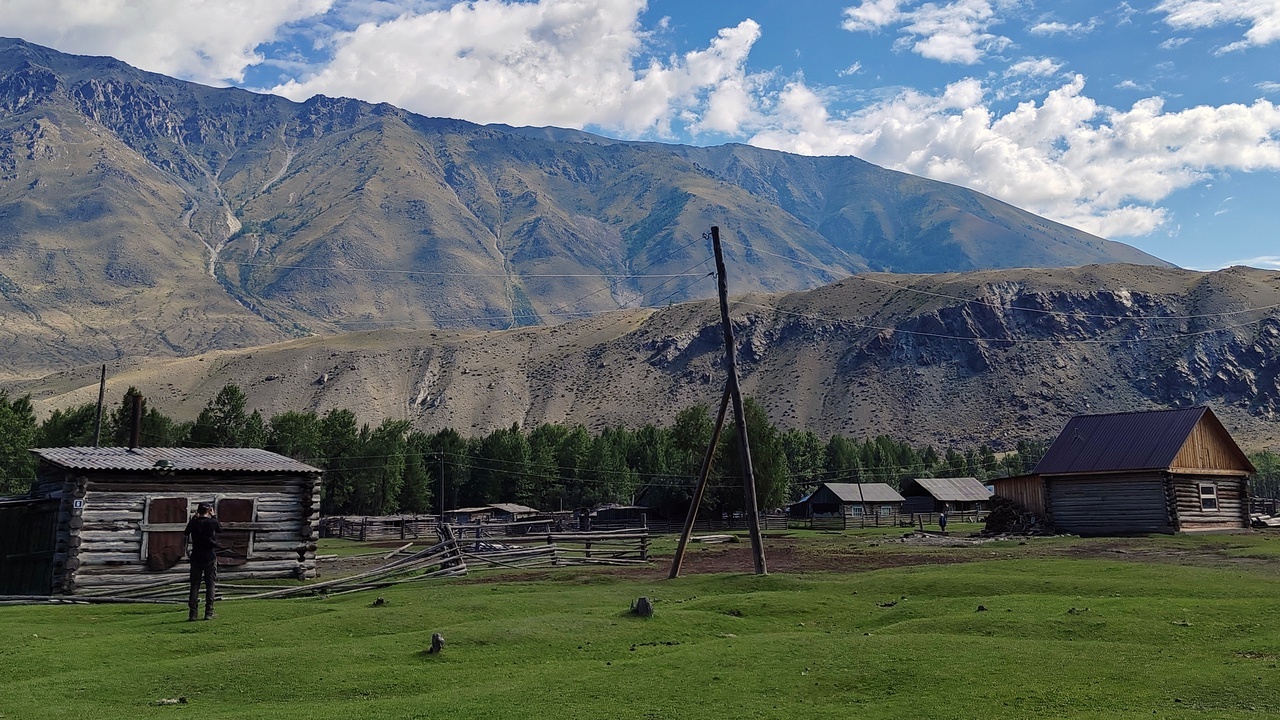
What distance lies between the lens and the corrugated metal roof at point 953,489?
335ft

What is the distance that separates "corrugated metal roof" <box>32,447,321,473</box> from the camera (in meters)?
31.4

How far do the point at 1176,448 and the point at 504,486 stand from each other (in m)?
78.0

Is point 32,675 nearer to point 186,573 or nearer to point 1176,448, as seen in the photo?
point 186,573

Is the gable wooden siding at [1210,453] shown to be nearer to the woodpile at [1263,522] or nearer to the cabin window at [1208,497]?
the cabin window at [1208,497]

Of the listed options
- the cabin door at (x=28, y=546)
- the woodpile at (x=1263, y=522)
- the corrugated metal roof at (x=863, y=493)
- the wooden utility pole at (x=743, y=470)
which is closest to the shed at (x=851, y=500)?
the corrugated metal roof at (x=863, y=493)

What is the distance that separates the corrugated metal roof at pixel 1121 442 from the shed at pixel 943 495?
44.3m

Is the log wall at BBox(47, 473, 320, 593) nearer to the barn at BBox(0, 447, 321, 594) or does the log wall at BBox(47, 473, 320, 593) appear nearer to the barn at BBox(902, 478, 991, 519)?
the barn at BBox(0, 447, 321, 594)

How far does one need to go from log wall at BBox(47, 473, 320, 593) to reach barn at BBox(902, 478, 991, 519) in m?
78.1

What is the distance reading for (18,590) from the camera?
1308 inches

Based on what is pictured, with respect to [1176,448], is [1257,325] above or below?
above

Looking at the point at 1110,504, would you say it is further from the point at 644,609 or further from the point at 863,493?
the point at 863,493

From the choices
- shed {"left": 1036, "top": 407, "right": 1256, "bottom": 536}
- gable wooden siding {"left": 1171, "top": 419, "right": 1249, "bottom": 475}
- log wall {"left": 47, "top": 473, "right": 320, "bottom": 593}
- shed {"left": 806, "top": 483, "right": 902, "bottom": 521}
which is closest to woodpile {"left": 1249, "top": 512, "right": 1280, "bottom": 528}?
shed {"left": 1036, "top": 407, "right": 1256, "bottom": 536}

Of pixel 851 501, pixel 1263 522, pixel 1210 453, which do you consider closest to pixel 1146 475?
pixel 1210 453

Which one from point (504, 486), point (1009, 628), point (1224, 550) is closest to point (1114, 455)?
point (1224, 550)
